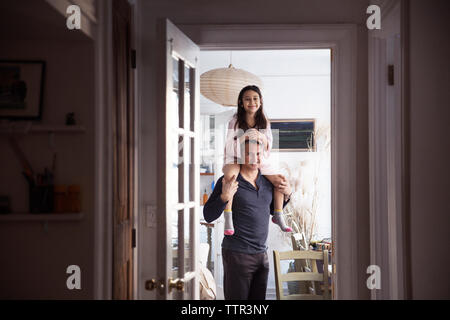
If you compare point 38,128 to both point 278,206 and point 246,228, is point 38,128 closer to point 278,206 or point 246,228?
point 246,228

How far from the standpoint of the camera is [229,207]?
3.26m

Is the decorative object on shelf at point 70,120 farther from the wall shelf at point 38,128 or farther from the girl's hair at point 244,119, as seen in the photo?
the girl's hair at point 244,119

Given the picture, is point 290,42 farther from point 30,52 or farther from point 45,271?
point 45,271

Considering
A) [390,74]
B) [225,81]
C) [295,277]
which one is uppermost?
[225,81]

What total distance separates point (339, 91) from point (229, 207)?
1.42 meters

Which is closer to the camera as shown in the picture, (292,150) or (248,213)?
(248,213)

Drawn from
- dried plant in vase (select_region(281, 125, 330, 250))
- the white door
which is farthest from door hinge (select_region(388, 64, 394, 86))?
dried plant in vase (select_region(281, 125, 330, 250))

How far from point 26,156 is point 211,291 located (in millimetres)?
2045

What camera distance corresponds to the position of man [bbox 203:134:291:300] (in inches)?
122

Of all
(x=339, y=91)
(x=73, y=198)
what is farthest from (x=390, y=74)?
(x=73, y=198)

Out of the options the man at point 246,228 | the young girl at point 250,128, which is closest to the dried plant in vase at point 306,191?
the young girl at point 250,128

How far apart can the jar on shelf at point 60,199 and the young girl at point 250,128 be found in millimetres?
1624

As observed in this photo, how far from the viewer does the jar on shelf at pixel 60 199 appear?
193 centimetres

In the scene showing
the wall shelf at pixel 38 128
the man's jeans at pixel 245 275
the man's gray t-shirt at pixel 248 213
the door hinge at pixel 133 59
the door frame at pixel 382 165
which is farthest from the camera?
the man's gray t-shirt at pixel 248 213
